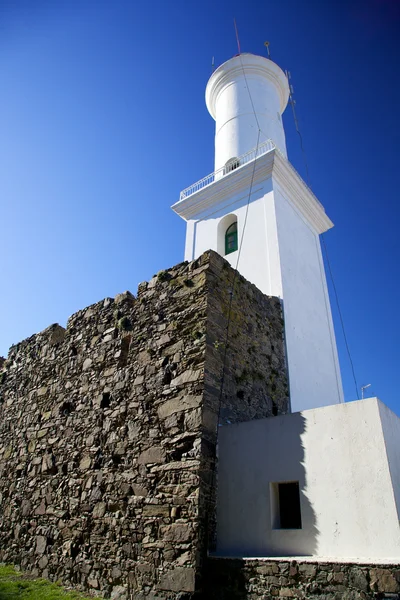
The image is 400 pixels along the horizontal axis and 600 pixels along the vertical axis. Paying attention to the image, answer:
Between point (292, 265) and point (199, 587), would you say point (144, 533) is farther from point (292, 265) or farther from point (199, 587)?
point (292, 265)

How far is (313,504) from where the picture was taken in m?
5.16

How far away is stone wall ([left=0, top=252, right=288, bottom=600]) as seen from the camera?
547 centimetres

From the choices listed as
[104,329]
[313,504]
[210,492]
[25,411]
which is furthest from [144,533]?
[25,411]

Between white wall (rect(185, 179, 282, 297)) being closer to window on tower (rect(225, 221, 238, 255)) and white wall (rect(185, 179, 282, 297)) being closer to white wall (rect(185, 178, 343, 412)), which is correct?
white wall (rect(185, 178, 343, 412))

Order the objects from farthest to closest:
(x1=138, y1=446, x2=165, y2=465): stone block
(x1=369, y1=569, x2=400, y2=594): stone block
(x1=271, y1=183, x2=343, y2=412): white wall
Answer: (x1=271, y1=183, x2=343, y2=412): white wall < (x1=138, y1=446, x2=165, y2=465): stone block < (x1=369, y1=569, x2=400, y2=594): stone block

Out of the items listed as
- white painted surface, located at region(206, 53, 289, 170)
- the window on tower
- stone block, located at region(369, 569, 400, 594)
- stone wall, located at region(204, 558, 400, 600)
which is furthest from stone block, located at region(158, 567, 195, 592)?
white painted surface, located at region(206, 53, 289, 170)

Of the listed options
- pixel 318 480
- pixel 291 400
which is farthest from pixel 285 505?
pixel 291 400

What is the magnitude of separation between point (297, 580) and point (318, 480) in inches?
45.4

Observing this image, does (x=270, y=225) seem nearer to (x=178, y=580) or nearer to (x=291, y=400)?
(x=291, y=400)

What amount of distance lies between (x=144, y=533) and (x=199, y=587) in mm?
1019

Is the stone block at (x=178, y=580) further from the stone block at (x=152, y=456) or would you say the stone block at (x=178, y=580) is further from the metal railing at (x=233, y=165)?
the metal railing at (x=233, y=165)

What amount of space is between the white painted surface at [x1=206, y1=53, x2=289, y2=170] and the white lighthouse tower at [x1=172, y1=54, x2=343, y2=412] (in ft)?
0.13

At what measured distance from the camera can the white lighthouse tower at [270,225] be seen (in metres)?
9.69

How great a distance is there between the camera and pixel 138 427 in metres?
6.41
